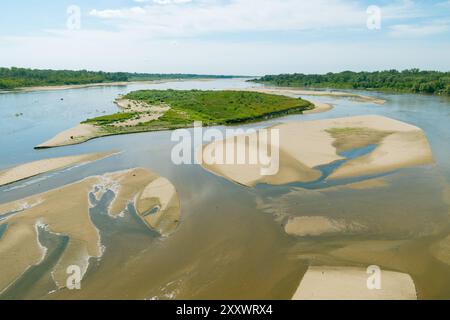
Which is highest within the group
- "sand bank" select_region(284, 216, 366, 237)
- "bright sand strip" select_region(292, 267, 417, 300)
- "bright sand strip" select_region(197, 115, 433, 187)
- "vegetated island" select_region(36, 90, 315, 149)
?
"vegetated island" select_region(36, 90, 315, 149)

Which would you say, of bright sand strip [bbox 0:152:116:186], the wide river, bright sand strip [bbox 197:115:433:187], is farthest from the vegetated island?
the wide river

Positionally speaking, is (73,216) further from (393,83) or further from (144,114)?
(393,83)

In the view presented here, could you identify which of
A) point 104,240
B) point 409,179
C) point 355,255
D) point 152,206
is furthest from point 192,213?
point 409,179

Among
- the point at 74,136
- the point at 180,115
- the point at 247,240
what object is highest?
the point at 180,115

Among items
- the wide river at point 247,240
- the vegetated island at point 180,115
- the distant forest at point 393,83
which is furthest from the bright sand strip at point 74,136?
the distant forest at point 393,83

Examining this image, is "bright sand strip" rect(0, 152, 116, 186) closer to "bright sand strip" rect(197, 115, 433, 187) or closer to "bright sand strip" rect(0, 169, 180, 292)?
"bright sand strip" rect(0, 169, 180, 292)

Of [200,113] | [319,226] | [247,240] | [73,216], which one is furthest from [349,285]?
[200,113]

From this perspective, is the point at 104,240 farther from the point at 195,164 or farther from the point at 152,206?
the point at 195,164
